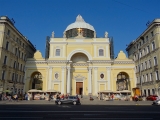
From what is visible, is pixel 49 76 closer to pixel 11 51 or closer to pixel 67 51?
pixel 67 51

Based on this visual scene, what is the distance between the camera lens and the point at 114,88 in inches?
1699

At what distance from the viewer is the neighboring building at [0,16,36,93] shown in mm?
33000

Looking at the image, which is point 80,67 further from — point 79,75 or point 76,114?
point 76,114

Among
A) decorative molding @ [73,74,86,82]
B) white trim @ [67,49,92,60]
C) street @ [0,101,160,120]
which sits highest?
white trim @ [67,49,92,60]

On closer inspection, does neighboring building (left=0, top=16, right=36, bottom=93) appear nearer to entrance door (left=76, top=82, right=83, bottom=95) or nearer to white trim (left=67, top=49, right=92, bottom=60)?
white trim (left=67, top=49, right=92, bottom=60)

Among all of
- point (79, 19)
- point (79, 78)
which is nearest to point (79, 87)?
point (79, 78)

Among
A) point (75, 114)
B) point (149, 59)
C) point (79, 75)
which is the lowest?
point (75, 114)

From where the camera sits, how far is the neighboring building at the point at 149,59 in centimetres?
3338

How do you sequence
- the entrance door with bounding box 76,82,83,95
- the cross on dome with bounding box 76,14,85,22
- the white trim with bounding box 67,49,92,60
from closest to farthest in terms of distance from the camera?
the white trim with bounding box 67,49,92,60, the entrance door with bounding box 76,82,83,95, the cross on dome with bounding box 76,14,85,22

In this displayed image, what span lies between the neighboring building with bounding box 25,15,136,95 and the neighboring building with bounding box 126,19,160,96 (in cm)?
375

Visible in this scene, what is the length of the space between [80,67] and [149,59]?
19030 mm

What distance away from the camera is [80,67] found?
46.6 meters

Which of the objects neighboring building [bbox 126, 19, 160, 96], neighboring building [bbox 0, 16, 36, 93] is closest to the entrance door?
neighboring building [bbox 0, 16, 36, 93]

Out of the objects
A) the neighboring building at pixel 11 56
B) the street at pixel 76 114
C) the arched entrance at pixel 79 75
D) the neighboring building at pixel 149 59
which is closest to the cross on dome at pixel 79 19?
the arched entrance at pixel 79 75
